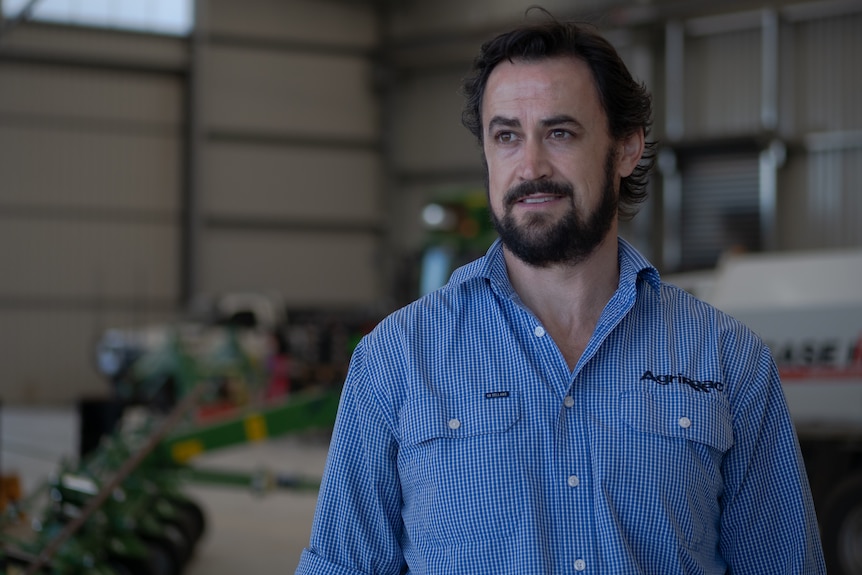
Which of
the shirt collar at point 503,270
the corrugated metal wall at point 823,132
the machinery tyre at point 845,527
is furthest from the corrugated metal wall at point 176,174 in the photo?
the shirt collar at point 503,270

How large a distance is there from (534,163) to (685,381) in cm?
45

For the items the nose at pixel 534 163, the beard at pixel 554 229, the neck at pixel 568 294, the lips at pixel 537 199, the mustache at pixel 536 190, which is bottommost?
the neck at pixel 568 294

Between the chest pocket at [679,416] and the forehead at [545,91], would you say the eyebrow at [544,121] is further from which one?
the chest pocket at [679,416]

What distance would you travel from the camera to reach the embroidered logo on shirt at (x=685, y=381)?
6.29ft

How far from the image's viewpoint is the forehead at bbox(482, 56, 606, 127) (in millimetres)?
1938

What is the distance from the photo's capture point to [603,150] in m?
1.99

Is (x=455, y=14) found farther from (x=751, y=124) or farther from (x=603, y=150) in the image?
(x=603, y=150)

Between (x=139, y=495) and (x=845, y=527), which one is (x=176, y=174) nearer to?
(x=139, y=495)

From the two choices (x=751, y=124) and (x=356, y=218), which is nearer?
(x=751, y=124)

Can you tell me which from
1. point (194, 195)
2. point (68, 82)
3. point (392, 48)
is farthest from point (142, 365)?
point (392, 48)

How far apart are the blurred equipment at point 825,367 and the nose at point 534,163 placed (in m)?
4.62

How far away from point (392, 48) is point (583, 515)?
2069 centimetres

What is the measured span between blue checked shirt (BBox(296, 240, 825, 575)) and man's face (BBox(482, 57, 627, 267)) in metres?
0.11

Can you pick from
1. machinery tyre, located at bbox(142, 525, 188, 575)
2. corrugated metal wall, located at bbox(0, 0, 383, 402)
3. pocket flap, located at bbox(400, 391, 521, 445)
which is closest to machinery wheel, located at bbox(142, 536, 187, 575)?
machinery tyre, located at bbox(142, 525, 188, 575)
